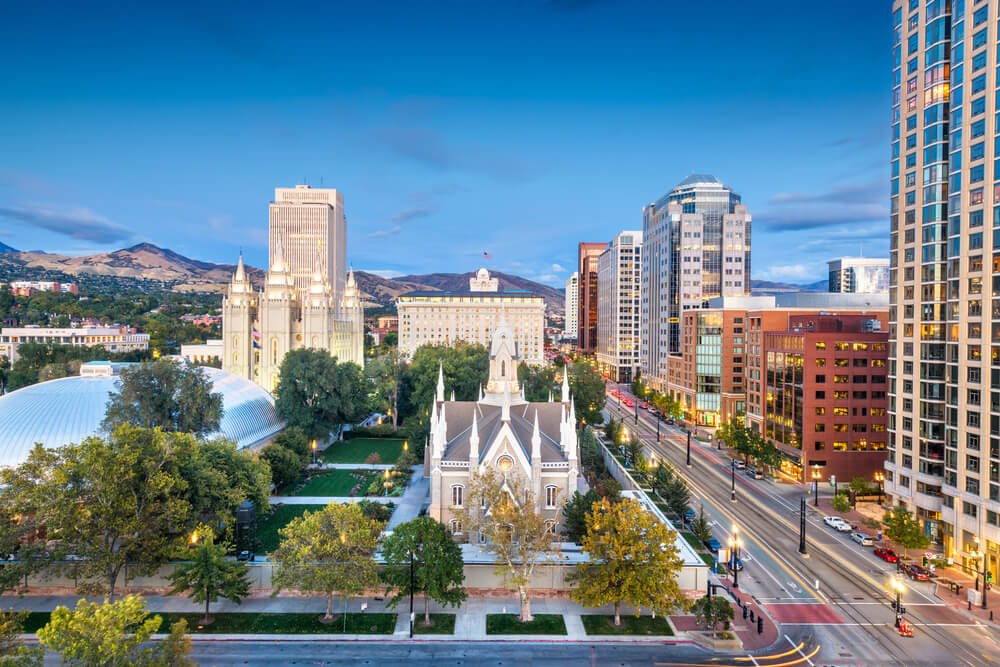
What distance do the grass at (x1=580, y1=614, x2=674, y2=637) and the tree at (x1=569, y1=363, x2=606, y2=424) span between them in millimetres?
52646

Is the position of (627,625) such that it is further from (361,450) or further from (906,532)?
(361,450)

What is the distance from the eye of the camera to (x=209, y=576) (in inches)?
1282

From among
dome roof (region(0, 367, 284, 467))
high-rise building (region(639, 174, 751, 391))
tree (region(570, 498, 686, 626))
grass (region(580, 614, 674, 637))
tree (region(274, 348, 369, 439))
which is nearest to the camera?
tree (region(570, 498, 686, 626))

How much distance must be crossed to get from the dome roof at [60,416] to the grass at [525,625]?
38.2 metres

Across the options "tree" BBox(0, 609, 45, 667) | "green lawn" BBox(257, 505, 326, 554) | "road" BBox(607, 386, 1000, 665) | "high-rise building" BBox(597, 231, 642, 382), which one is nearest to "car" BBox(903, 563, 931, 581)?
"road" BBox(607, 386, 1000, 665)

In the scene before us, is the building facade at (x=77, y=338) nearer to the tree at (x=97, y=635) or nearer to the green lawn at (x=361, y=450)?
the green lawn at (x=361, y=450)

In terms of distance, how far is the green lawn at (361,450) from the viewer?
7331 centimetres

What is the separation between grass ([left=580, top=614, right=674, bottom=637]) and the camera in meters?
33.1

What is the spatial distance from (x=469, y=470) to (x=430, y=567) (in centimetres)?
1309

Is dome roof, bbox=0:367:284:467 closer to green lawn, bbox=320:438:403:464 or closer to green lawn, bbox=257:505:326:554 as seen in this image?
green lawn, bbox=320:438:403:464

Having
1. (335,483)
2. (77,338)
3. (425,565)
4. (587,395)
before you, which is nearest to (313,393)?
(335,483)

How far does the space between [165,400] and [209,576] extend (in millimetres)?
27551

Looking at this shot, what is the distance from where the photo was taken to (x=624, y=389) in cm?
16138

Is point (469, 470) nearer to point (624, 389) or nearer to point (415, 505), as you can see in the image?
point (415, 505)
